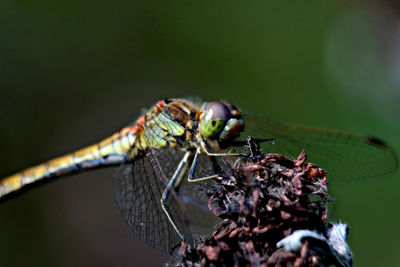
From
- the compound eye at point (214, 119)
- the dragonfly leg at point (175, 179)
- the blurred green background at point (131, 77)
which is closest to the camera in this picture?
the compound eye at point (214, 119)

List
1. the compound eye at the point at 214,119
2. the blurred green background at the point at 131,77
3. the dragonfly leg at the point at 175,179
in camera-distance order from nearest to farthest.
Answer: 1. the compound eye at the point at 214,119
2. the dragonfly leg at the point at 175,179
3. the blurred green background at the point at 131,77

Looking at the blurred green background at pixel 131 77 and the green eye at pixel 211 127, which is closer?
the green eye at pixel 211 127

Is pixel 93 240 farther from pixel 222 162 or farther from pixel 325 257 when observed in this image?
pixel 325 257

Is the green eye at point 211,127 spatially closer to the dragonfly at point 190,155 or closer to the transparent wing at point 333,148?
the dragonfly at point 190,155

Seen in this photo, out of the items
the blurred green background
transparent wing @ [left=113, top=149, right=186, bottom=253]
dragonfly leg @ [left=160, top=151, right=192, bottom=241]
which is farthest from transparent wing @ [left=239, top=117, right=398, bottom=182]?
the blurred green background

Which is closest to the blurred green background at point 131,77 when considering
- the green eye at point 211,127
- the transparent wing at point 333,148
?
the transparent wing at point 333,148

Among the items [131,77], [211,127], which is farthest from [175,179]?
[131,77]

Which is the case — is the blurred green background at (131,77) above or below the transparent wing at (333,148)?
above

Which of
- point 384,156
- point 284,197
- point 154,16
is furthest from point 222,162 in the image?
point 154,16

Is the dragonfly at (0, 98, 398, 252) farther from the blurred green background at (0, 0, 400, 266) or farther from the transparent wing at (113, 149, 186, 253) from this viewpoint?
the blurred green background at (0, 0, 400, 266)
